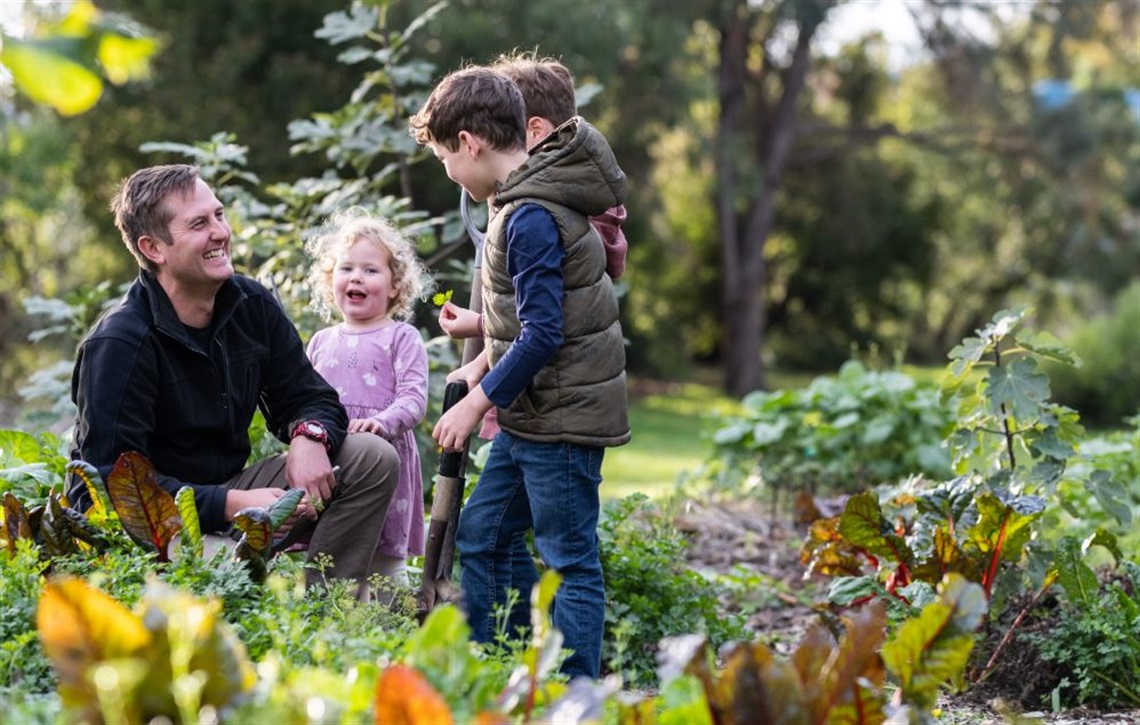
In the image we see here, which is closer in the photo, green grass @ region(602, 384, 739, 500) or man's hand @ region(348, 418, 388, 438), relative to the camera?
man's hand @ region(348, 418, 388, 438)

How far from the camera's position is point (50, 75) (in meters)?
1.56

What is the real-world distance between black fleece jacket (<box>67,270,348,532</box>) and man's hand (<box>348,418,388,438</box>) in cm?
4

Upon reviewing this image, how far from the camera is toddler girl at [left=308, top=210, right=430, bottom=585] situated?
3959 mm

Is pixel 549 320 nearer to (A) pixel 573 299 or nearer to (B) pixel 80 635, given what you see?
(A) pixel 573 299

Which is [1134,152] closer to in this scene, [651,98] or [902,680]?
[651,98]

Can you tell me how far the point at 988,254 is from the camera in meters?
26.1

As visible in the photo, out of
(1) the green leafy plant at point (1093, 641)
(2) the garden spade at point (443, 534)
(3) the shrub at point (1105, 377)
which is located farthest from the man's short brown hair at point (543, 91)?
(3) the shrub at point (1105, 377)

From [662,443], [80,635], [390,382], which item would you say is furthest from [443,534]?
[662,443]

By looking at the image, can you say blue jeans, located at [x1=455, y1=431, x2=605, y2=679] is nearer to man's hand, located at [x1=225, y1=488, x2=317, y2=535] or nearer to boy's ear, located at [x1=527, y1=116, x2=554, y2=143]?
man's hand, located at [x1=225, y1=488, x2=317, y2=535]

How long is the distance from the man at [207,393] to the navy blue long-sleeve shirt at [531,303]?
24.5 inches

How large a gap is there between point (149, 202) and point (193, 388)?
494 mm

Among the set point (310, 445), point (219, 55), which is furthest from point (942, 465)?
point (219, 55)

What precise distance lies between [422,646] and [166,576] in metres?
0.86

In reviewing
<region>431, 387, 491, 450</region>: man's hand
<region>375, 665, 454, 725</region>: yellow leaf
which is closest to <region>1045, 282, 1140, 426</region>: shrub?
<region>431, 387, 491, 450</region>: man's hand
